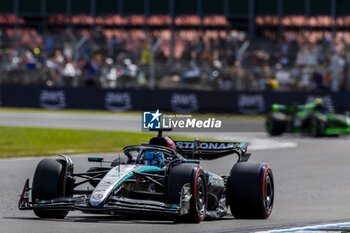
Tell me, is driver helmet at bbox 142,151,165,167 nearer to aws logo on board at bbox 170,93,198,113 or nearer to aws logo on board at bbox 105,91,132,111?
aws logo on board at bbox 170,93,198,113

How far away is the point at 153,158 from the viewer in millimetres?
8531

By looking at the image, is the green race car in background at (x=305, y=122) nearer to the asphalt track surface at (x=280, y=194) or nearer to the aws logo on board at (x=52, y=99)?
the asphalt track surface at (x=280, y=194)

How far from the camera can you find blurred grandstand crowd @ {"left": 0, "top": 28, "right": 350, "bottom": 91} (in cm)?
2989

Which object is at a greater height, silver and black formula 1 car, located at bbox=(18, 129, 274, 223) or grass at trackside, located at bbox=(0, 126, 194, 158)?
silver and black formula 1 car, located at bbox=(18, 129, 274, 223)

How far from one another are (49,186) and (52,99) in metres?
24.7

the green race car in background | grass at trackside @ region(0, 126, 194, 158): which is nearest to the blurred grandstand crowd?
the green race car in background

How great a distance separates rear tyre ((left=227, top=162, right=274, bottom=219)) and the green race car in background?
1429 cm

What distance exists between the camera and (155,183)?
26.4 ft

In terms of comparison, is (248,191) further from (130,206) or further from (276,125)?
(276,125)

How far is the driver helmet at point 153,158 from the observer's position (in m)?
8.51

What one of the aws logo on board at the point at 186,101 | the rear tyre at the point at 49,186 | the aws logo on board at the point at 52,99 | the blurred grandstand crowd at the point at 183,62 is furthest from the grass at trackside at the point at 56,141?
the aws logo on board at the point at 52,99

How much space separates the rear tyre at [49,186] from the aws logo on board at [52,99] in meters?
24.4

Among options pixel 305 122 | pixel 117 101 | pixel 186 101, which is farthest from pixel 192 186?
pixel 117 101

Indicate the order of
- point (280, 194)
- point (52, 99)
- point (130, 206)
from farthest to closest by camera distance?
point (52, 99), point (280, 194), point (130, 206)
